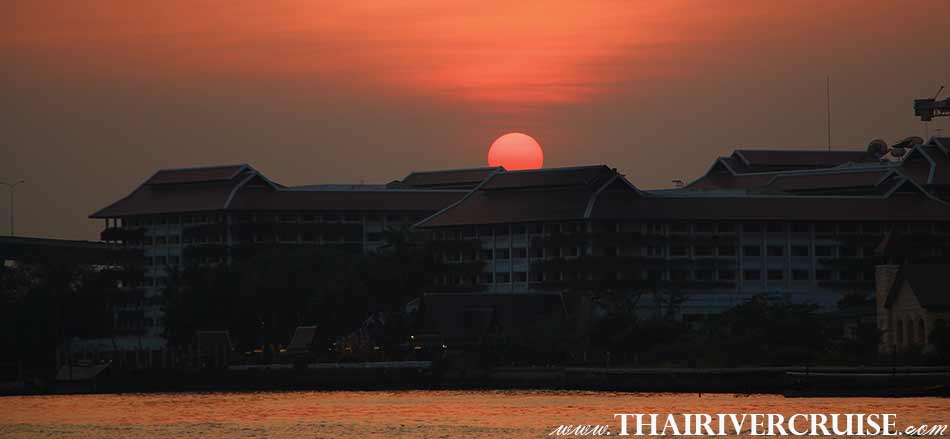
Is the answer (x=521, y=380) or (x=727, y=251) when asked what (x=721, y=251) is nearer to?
(x=727, y=251)

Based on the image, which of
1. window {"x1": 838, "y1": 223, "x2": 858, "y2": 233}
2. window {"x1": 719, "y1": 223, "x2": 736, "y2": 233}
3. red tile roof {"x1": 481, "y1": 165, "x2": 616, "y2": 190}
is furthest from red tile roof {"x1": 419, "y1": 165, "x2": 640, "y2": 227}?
window {"x1": 838, "y1": 223, "x2": 858, "y2": 233}

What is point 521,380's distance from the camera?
479ft

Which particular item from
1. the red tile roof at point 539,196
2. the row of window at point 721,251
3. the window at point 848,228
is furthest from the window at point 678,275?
the window at point 848,228

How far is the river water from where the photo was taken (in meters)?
106

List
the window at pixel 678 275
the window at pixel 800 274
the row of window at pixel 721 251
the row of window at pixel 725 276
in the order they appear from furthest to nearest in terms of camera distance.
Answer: the window at pixel 800 274 < the row of window at pixel 721 251 < the row of window at pixel 725 276 < the window at pixel 678 275

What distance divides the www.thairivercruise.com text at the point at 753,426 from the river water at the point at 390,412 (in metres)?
1.13

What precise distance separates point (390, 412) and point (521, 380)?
26338mm

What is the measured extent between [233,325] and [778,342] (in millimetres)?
58794

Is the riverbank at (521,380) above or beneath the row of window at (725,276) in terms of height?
beneath

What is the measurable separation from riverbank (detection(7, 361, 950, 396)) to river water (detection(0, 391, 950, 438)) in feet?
7.33

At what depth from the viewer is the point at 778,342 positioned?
146 meters

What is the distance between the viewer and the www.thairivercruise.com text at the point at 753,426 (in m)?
97.4

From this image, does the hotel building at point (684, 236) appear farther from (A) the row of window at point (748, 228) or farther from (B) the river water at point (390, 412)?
(B) the river water at point (390, 412)

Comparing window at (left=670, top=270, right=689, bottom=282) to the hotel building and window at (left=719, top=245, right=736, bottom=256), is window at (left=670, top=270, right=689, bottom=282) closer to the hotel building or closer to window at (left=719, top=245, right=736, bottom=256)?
the hotel building
